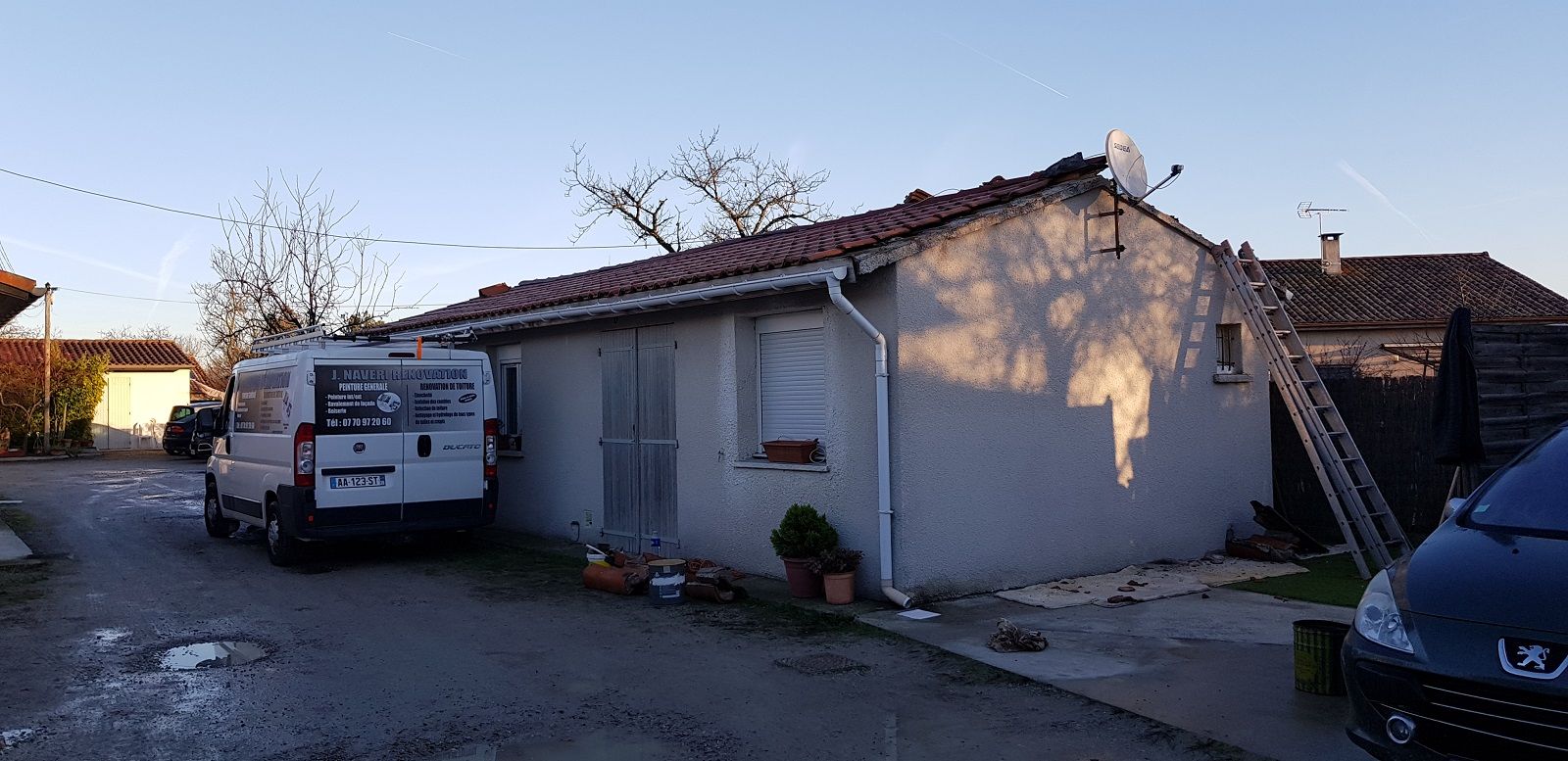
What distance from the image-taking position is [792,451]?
952cm

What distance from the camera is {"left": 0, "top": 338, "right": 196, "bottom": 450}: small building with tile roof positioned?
38812 millimetres

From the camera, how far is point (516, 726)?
19.0ft

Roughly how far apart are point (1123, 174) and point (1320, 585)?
3.93 m

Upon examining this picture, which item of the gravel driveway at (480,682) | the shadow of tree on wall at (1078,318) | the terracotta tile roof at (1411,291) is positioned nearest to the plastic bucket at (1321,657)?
the gravel driveway at (480,682)

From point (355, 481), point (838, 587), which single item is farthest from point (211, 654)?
point (838, 587)

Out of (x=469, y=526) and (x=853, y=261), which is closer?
(x=853, y=261)

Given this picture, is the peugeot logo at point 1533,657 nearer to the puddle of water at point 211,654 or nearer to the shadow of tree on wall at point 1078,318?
the shadow of tree on wall at point 1078,318

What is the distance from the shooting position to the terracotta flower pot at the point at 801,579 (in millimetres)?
8852

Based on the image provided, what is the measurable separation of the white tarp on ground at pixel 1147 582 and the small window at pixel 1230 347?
→ 205 centimetres

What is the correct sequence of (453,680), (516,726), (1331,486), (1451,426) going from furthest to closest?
1. (1331,486)
2. (1451,426)
3. (453,680)
4. (516,726)

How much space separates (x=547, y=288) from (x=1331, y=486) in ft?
34.6

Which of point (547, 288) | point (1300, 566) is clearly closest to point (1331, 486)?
point (1300, 566)

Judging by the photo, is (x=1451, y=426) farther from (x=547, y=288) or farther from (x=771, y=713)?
(x=547, y=288)

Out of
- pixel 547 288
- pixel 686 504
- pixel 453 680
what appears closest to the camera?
pixel 453 680
